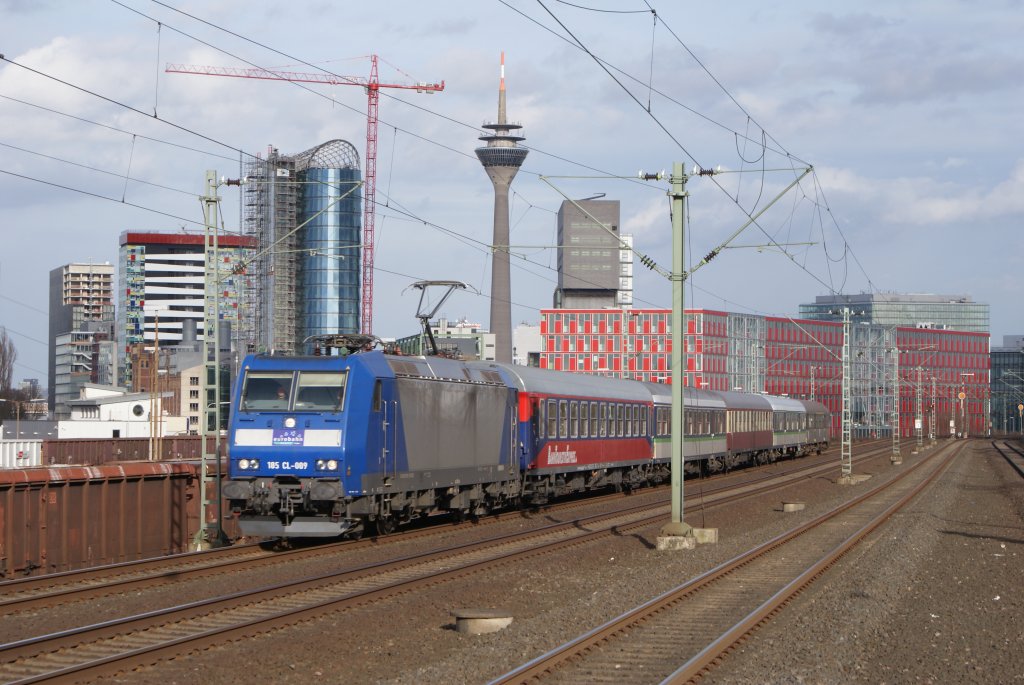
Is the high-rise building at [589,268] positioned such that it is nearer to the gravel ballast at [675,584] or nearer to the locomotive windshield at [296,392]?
the gravel ballast at [675,584]

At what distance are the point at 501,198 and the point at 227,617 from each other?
174 metres

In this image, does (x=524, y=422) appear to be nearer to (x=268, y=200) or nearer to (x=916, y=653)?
(x=916, y=653)

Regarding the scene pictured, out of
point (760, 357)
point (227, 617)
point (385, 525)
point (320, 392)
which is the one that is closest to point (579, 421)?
point (385, 525)

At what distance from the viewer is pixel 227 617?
15.7m

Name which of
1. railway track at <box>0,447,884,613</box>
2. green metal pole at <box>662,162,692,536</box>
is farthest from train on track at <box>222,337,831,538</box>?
green metal pole at <box>662,162,692,536</box>

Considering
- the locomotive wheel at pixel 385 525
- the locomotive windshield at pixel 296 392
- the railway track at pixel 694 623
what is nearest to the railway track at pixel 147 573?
the locomotive wheel at pixel 385 525

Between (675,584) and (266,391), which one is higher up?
(266,391)

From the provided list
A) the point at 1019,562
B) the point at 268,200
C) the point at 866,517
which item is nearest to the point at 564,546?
the point at 1019,562

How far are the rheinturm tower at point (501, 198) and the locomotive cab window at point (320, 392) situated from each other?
146438 millimetres

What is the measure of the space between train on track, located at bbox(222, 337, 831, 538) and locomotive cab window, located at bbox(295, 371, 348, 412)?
0.7 inches

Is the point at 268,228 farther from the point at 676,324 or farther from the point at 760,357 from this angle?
the point at 676,324

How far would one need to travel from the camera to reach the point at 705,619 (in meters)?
15.9

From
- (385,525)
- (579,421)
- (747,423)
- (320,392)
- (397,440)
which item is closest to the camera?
(320,392)

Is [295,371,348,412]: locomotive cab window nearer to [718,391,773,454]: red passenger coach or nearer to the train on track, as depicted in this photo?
the train on track
